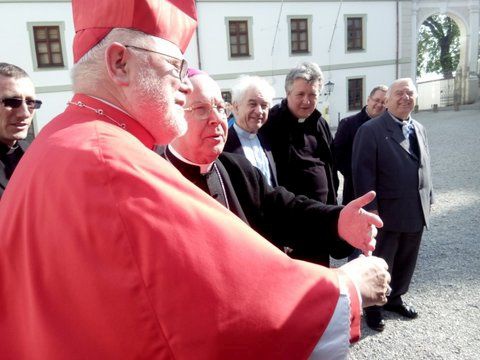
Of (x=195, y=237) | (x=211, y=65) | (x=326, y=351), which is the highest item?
(x=211, y=65)

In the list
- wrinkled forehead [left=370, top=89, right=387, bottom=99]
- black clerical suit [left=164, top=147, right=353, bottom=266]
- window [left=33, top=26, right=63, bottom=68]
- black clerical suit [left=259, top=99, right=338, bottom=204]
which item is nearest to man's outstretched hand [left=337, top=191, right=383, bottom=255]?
black clerical suit [left=164, top=147, right=353, bottom=266]

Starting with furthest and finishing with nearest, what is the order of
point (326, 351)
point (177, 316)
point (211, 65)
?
point (211, 65), point (326, 351), point (177, 316)

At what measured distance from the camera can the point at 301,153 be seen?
10.9 feet

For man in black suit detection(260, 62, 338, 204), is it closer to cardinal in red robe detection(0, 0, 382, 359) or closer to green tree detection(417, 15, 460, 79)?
cardinal in red robe detection(0, 0, 382, 359)

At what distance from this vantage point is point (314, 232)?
6.11ft

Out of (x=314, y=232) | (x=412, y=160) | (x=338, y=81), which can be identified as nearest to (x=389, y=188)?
(x=412, y=160)

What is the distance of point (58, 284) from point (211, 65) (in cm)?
1981

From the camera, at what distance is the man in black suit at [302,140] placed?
3277 mm

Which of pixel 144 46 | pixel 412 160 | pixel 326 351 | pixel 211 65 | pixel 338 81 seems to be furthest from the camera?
pixel 338 81

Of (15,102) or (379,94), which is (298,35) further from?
(15,102)

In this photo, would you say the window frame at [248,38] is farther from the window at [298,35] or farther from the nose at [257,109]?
the nose at [257,109]

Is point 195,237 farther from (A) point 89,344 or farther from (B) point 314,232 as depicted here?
(B) point 314,232

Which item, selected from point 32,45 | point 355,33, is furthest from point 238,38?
point 32,45

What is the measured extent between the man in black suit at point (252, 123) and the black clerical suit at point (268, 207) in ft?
3.06
